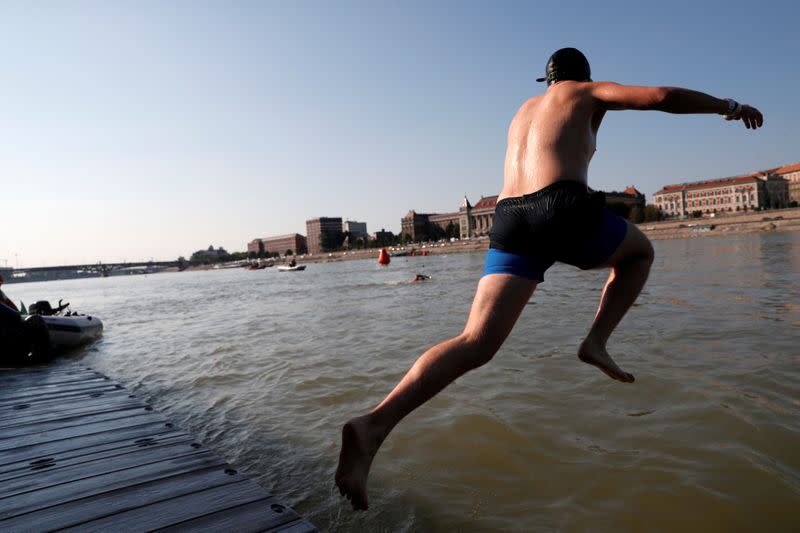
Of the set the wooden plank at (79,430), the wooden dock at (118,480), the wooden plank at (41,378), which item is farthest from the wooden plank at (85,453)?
the wooden plank at (41,378)

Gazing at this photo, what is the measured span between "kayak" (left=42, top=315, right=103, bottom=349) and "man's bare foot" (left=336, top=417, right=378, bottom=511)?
41.2ft

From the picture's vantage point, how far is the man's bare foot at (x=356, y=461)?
6.06ft

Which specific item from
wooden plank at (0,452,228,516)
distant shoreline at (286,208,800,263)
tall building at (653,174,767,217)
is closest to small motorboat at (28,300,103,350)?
wooden plank at (0,452,228,516)

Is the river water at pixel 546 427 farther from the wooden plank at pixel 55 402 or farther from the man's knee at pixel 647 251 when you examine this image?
the man's knee at pixel 647 251

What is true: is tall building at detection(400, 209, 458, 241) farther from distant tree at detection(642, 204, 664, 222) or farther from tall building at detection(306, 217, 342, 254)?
distant tree at detection(642, 204, 664, 222)

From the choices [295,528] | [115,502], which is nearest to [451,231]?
[115,502]

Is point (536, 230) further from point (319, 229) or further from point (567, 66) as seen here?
point (319, 229)

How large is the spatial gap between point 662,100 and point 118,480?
3.39 m

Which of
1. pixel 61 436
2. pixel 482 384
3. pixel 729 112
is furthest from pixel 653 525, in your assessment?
pixel 61 436

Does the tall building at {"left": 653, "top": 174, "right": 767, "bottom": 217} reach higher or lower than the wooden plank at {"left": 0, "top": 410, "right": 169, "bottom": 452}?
higher

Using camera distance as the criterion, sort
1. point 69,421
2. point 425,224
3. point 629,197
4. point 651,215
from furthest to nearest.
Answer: point 425,224 → point 629,197 → point 651,215 → point 69,421

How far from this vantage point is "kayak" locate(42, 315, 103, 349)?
37.9 feet

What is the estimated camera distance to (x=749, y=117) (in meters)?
2.07

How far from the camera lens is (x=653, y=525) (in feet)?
6.88
